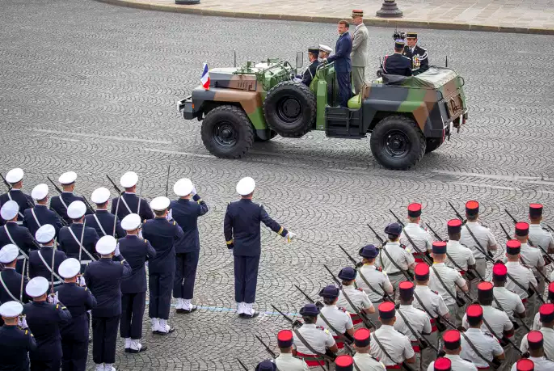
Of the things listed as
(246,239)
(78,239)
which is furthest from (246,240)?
(78,239)

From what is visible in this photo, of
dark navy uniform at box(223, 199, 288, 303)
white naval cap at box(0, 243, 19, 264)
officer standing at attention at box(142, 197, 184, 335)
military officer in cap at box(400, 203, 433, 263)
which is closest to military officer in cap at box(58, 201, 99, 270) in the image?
officer standing at attention at box(142, 197, 184, 335)

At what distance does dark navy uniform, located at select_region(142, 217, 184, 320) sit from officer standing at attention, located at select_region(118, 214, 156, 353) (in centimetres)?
23

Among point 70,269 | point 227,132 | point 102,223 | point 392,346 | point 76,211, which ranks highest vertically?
point 76,211

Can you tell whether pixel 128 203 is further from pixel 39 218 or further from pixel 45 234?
pixel 45 234

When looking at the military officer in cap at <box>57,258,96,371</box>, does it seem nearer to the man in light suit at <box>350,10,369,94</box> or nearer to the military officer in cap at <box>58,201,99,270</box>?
the military officer in cap at <box>58,201,99,270</box>

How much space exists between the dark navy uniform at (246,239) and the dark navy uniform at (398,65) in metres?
5.44

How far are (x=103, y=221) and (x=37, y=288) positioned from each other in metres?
2.00

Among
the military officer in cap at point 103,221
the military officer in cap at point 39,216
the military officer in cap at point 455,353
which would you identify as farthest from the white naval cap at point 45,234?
the military officer in cap at point 455,353

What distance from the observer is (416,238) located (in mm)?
11094

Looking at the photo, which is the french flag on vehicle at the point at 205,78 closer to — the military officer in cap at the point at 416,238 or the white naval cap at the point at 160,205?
the white naval cap at the point at 160,205

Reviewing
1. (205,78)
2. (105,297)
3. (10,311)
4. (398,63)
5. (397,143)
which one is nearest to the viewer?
(10,311)

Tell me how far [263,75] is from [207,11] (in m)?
13.2

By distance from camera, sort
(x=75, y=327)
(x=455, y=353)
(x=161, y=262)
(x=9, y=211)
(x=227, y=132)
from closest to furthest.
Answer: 1. (x=455, y=353)
2. (x=75, y=327)
3. (x=161, y=262)
4. (x=9, y=211)
5. (x=227, y=132)

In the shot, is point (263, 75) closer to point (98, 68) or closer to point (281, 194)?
point (281, 194)
